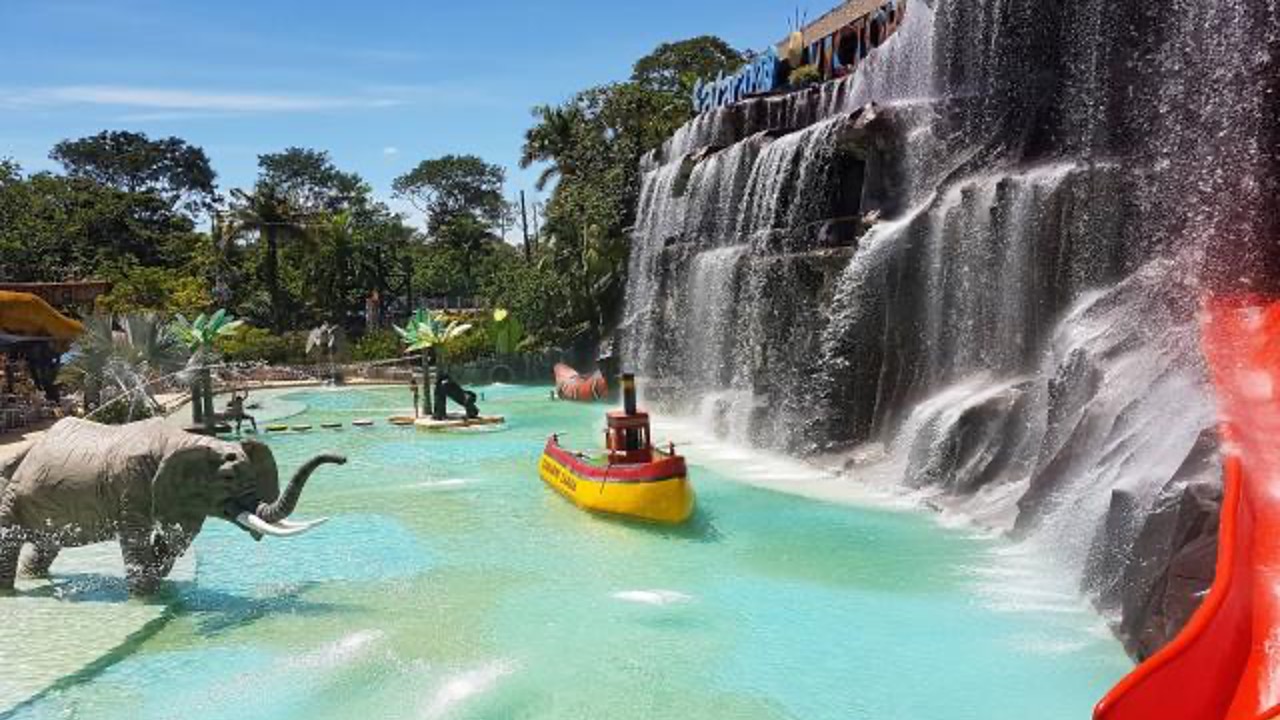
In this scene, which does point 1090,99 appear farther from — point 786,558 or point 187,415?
point 187,415

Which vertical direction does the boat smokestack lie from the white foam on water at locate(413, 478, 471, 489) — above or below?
above

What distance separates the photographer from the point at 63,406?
1400 inches

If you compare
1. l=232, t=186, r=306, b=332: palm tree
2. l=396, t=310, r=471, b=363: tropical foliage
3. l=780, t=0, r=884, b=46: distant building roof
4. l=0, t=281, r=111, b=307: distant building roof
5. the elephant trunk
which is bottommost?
the elephant trunk

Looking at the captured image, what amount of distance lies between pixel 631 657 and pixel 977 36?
2453 centimetres

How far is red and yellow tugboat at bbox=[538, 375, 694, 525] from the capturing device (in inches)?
802

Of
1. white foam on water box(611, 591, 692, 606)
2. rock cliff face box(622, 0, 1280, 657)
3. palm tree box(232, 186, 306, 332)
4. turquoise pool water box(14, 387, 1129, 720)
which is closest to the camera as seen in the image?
turquoise pool water box(14, 387, 1129, 720)

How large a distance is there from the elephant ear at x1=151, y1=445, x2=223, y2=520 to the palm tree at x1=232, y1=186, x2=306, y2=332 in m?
53.5

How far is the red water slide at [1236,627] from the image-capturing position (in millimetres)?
8438

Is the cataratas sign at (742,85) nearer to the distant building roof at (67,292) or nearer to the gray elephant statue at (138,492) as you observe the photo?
the distant building roof at (67,292)

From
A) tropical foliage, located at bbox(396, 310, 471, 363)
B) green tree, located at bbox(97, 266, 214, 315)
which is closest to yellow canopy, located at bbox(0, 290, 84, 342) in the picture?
tropical foliage, located at bbox(396, 310, 471, 363)

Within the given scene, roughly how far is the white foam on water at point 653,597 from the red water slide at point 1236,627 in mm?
7317

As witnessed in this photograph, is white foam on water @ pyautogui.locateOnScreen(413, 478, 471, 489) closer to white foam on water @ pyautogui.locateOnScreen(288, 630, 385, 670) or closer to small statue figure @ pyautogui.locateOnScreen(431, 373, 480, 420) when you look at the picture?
small statue figure @ pyautogui.locateOnScreen(431, 373, 480, 420)

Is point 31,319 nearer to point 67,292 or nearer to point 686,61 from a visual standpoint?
point 67,292

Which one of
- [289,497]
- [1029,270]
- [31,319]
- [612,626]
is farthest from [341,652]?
[31,319]
